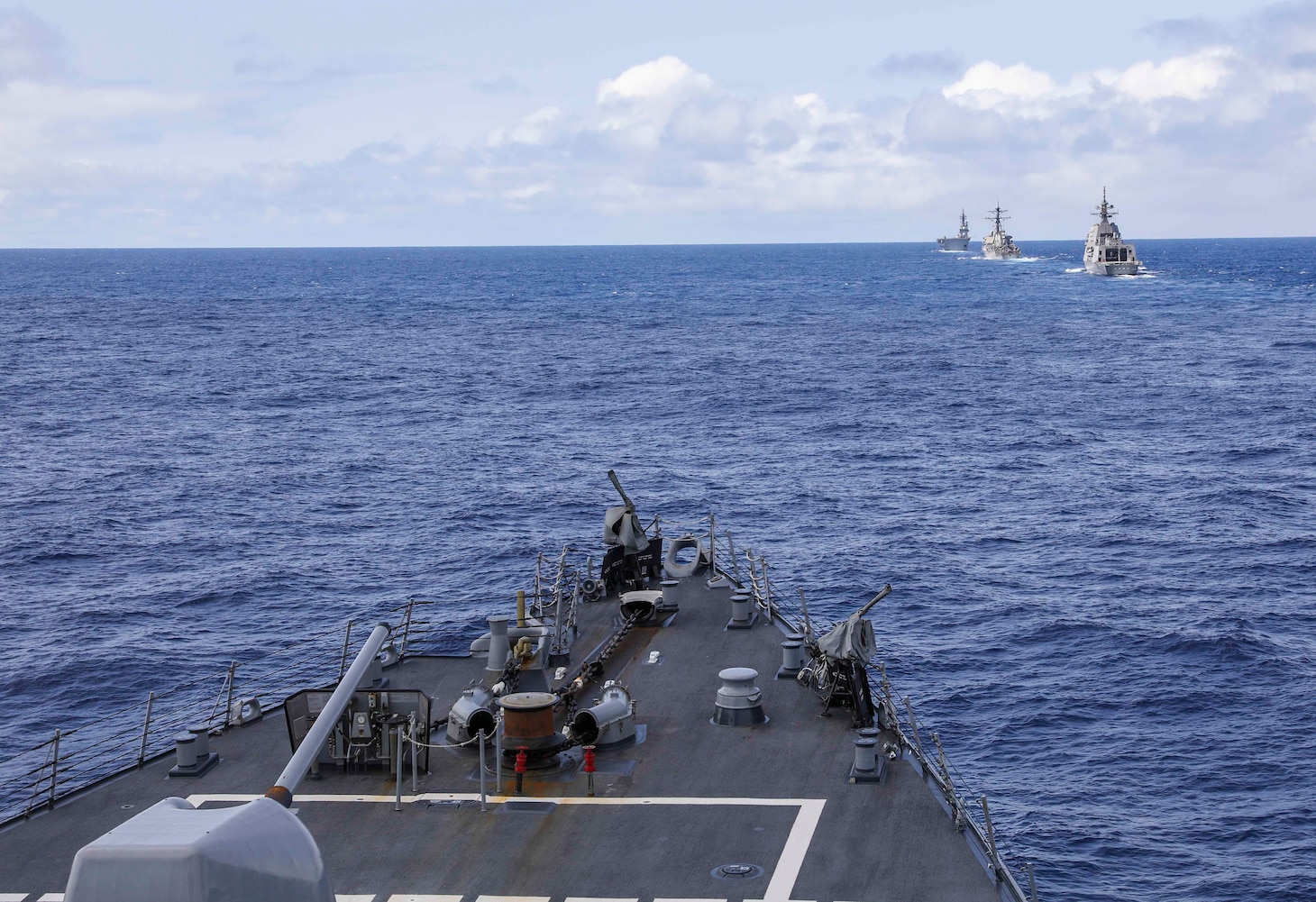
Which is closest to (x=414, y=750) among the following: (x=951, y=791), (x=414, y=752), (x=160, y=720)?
(x=414, y=752)

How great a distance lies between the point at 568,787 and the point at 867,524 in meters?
44.7

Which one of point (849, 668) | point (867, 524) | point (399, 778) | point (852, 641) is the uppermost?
point (852, 641)

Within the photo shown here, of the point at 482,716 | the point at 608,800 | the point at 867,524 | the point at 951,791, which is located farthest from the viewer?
the point at 867,524

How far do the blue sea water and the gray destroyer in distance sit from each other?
751 cm

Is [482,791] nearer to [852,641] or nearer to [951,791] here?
[951,791]

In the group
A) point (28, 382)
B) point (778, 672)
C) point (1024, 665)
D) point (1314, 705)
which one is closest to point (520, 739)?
point (778, 672)

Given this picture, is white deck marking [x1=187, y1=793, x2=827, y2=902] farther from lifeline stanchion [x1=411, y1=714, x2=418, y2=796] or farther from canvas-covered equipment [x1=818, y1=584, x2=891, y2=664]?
canvas-covered equipment [x1=818, y1=584, x2=891, y2=664]

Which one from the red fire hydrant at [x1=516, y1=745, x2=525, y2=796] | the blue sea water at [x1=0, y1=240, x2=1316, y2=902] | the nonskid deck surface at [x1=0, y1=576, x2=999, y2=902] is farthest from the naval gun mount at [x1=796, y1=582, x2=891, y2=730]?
the blue sea water at [x1=0, y1=240, x2=1316, y2=902]

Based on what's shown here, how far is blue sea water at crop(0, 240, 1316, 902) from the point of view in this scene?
1549 inches

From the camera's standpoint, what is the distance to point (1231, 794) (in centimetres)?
3681

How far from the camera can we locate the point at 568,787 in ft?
81.5

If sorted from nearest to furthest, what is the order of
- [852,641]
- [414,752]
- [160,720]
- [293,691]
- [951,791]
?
1. [951,791]
2. [414,752]
3. [852,641]
4. [160,720]
5. [293,691]

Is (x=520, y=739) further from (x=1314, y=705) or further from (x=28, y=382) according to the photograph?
(x=28, y=382)

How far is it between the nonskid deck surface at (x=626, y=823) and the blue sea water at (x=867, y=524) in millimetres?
10983
